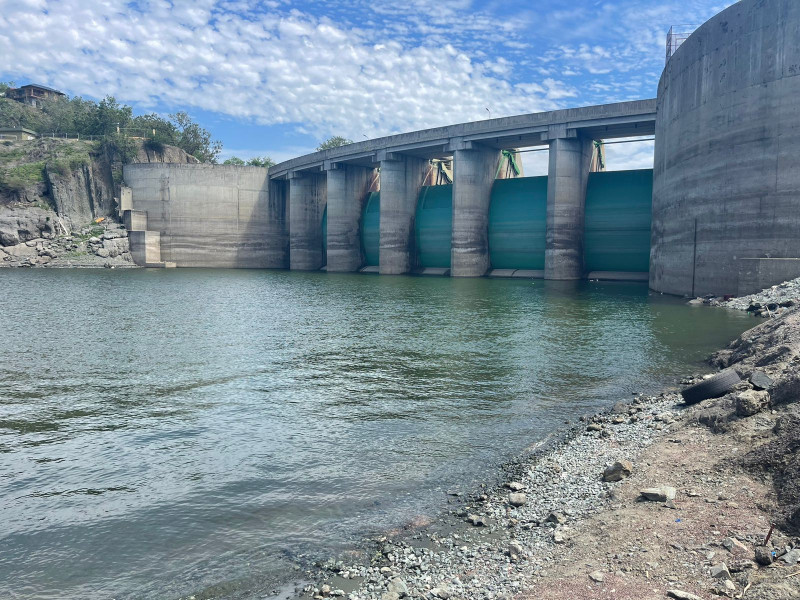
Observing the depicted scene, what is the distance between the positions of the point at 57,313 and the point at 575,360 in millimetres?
21670

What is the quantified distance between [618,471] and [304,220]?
64713mm

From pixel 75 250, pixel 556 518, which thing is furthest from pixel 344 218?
pixel 556 518

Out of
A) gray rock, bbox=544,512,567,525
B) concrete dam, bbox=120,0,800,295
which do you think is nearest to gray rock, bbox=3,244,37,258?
concrete dam, bbox=120,0,800,295

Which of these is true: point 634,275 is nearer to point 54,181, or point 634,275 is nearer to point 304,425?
point 304,425

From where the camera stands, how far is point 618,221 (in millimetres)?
45094

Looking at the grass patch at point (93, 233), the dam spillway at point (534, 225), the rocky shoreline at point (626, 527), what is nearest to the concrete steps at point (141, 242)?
the grass patch at point (93, 233)

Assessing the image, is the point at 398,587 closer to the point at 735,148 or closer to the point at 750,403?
the point at 750,403

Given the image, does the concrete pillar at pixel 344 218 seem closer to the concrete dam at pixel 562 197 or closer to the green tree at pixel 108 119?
the concrete dam at pixel 562 197

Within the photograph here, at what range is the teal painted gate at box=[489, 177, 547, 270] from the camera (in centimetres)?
4975

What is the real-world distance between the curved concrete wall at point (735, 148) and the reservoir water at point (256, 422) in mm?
5270

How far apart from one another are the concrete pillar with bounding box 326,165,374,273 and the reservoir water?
38.9 metres

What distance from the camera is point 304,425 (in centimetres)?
1009

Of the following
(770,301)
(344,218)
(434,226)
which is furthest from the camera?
(344,218)

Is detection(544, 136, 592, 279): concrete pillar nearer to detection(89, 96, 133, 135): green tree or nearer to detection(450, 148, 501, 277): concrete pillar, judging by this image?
detection(450, 148, 501, 277): concrete pillar
